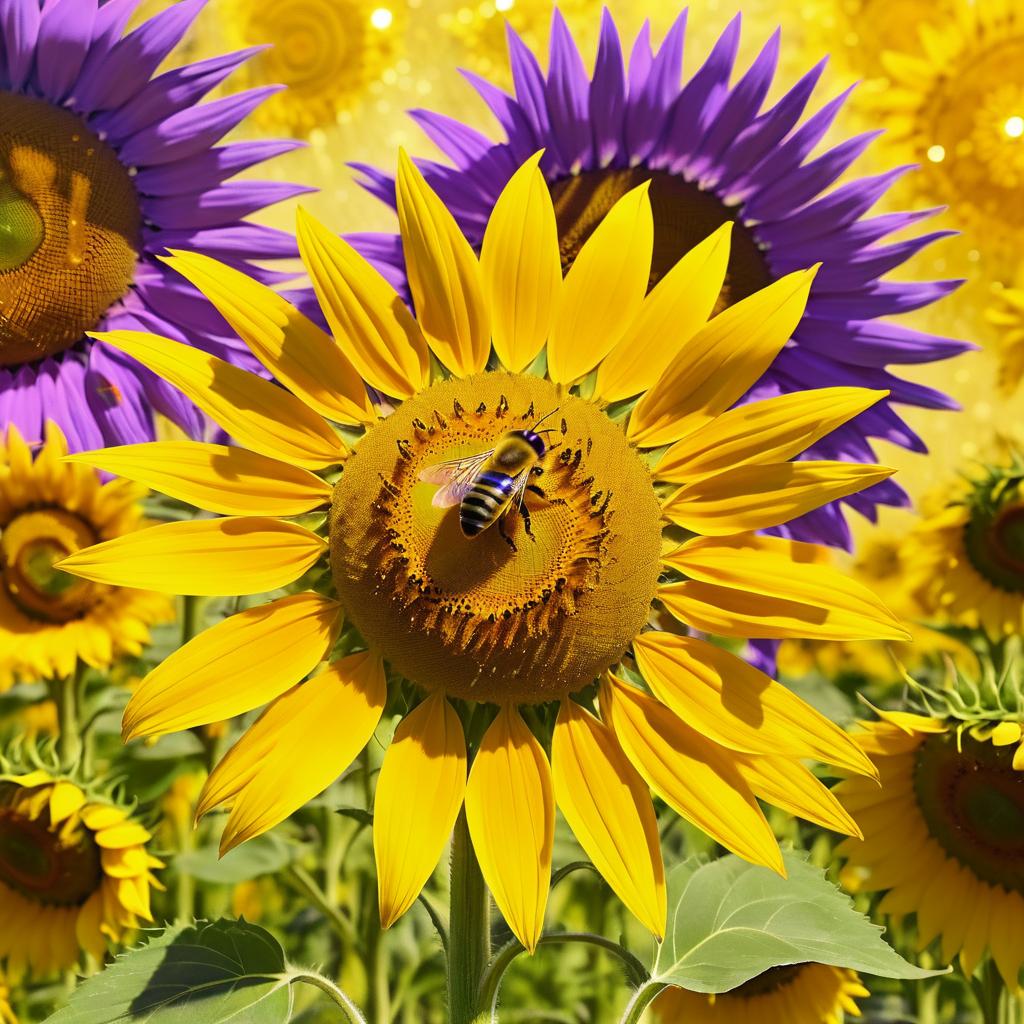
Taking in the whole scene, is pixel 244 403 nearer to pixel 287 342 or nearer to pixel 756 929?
pixel 287 342

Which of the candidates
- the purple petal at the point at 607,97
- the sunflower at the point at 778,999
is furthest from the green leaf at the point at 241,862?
the purple petal at the point at 607,97

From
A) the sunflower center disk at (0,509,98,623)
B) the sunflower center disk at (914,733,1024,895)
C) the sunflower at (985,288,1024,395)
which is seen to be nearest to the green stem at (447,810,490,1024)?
the sunflower center disk at (914,733,1024,895)

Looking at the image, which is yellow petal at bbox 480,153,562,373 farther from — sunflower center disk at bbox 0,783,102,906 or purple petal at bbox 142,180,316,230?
sunflower center disk at bbox 0,783,102,906

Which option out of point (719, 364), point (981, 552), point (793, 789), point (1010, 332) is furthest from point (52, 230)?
point (1010, 332)

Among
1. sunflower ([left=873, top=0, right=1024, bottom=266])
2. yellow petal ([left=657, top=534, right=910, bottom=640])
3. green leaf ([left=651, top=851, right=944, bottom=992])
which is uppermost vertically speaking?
sunflower ([left=873, top=0, right=1024, bottom=266])

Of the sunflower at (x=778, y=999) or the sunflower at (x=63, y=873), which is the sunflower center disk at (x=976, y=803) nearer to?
the sunflower at (x=778, y=999)
